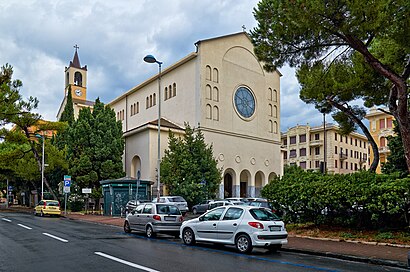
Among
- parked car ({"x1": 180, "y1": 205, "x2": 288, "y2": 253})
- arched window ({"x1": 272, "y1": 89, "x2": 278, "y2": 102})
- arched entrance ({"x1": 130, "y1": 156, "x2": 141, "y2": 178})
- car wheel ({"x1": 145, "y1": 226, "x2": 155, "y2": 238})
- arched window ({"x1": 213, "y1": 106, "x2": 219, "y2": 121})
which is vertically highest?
arched window ({"x1": 272, "y1": 89, "x2": 278, "y2": 102})

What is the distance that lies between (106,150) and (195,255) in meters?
29.8

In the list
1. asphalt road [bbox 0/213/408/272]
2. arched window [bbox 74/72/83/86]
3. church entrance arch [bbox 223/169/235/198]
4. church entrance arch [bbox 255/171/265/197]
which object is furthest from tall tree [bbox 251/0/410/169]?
arched window [bbox 74/72/83/86]

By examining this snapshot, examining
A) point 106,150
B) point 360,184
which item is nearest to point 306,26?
point 360,184

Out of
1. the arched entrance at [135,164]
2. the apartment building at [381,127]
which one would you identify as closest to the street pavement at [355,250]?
the arched entrance at [135,164]

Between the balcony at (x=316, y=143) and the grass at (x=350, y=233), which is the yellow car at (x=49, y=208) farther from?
the balcony at (x=316, y=143)

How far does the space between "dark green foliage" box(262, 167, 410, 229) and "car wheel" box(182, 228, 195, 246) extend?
17.3ft

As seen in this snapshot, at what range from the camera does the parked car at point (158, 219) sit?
17.1 m

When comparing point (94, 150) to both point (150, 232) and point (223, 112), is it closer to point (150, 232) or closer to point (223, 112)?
point (223, 112)

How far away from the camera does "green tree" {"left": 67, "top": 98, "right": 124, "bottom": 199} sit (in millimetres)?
39562

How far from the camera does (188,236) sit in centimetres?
1459

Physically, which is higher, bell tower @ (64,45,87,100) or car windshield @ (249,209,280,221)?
bell tower @ (64,45,87,100)

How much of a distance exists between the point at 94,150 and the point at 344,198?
2898 centimetres

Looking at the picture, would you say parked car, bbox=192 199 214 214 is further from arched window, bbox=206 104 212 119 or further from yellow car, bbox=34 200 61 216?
arched window, bbox=206 104 212 119

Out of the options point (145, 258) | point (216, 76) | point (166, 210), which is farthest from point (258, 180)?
point (145, 258)
